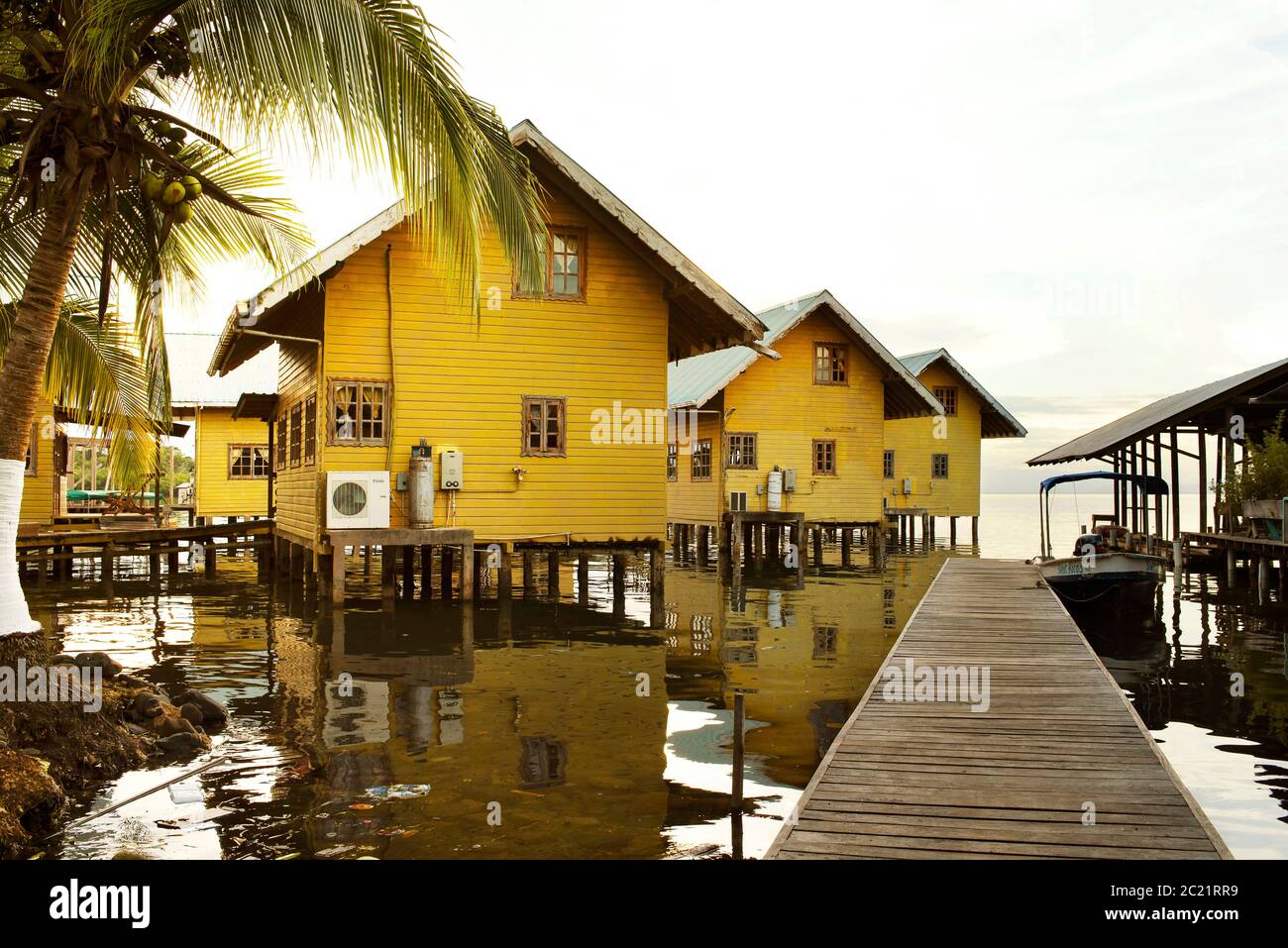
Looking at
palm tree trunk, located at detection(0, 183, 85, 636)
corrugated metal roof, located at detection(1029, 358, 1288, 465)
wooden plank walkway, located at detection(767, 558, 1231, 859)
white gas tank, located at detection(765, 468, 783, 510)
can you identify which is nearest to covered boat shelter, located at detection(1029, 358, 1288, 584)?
corrugated metal roof, located at detection(1029, 358, 1288, 465)

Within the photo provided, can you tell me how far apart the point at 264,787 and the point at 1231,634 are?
15298mm

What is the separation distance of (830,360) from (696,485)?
562 centimetres

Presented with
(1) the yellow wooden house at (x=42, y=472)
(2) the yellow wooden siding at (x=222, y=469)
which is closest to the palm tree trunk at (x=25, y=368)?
(1) the yellow wooden house at (x=42, y=472)

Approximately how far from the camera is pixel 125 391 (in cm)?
1076

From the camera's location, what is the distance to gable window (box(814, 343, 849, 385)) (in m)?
30.8

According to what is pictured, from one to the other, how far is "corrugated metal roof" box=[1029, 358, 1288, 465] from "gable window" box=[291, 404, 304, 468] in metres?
17.6

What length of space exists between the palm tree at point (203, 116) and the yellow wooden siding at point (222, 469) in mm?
27347

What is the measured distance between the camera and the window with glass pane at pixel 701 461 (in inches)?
1246

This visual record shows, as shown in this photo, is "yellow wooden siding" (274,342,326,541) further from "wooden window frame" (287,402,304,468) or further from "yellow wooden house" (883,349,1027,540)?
"yellow wooden house" (883,349,1027,540)

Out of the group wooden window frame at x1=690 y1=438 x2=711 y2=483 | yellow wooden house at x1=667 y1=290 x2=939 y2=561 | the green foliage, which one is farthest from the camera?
wooden window frame at x1=690 y1=438 x2=711 y2=483

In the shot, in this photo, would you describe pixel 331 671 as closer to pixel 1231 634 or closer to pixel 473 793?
pixel 473 793

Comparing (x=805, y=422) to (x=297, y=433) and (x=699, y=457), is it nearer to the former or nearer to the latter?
(x=699, y=457)

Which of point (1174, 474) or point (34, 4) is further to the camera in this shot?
point (1174, 474)
